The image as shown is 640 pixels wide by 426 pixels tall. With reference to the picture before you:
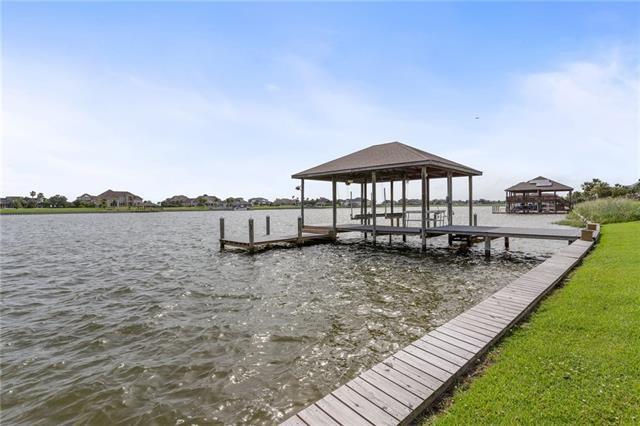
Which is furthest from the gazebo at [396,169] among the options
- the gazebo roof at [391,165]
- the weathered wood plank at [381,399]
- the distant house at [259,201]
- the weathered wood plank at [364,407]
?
the distant house at [259,201]

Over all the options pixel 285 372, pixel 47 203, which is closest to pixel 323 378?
pixel 285 372

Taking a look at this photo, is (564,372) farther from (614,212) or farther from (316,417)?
(614,212)

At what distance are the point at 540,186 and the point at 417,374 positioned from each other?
51407mm

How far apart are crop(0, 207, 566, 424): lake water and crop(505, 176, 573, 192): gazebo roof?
38497mm

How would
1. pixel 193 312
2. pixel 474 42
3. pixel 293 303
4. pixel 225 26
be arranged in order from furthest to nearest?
pixel 474 42, pixel 225 26, pixel 293 303, pixel 193 312

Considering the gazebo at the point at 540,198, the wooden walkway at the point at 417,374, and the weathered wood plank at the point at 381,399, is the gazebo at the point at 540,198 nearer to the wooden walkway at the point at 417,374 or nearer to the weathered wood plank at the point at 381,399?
the wooden walkway at the point at 417,374

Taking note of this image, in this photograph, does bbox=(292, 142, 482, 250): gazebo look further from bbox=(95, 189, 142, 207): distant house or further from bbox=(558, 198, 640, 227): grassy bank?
bbox=(95, 189, 142, 207): distant house

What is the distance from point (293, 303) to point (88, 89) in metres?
9.29

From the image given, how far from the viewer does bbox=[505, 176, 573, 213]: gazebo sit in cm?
4369

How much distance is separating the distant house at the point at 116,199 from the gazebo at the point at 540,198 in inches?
4105

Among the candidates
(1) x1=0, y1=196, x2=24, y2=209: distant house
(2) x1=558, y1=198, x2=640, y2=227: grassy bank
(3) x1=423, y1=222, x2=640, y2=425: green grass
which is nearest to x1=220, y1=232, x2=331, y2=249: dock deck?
(3) x1=423, y1=222, x2=640, y2=425: green grass

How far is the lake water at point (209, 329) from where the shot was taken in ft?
12.8

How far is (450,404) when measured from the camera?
3.00 m

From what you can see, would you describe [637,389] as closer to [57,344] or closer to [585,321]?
[585,321]
